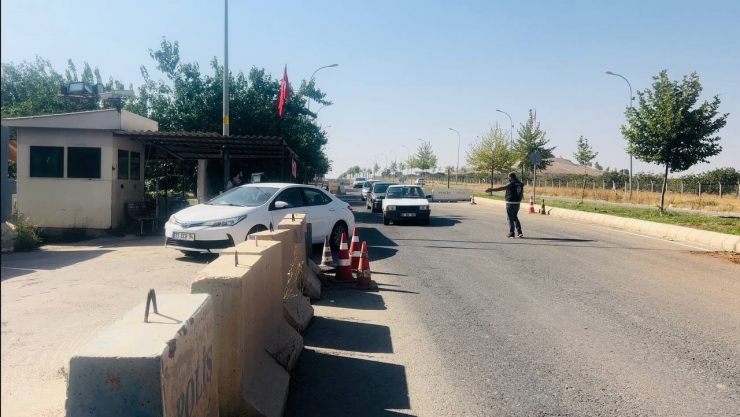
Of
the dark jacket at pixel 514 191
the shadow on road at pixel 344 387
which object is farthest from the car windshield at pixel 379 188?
the shadow on road at pixel 344 387

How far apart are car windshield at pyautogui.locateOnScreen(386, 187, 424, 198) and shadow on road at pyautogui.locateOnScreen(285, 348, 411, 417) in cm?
1737

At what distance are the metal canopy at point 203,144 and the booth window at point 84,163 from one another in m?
0.87

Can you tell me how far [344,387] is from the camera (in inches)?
197

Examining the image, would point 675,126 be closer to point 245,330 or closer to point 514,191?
point 514,191

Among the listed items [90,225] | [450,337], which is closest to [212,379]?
[450,337]

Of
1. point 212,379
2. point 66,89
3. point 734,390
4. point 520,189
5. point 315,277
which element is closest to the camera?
point 212,379

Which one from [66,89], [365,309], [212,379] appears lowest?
[365,309]

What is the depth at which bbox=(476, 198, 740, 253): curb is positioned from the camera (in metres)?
15.8

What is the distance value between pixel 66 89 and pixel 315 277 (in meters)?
14.9

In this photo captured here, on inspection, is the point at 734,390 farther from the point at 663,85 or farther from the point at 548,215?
the point at 548,215

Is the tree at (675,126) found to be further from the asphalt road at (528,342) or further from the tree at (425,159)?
the tree at (425,159)

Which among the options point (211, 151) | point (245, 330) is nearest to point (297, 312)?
point (245, 330)

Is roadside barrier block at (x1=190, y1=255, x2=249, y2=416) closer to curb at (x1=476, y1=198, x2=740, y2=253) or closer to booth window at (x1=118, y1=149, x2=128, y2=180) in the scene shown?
booth window at (x1=118, y1=149, x2=128, y2=180)

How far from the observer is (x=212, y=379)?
3.26 metres
